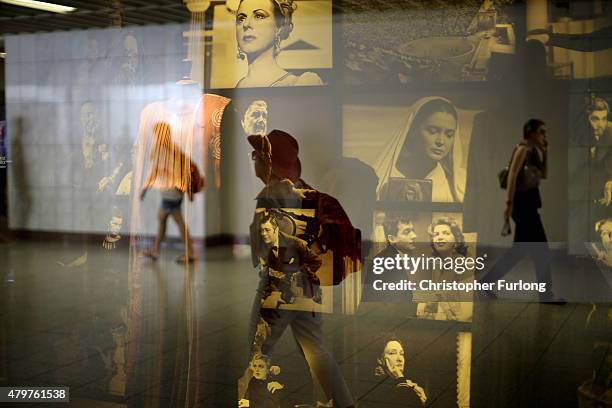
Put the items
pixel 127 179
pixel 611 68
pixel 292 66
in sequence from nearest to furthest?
pixel 611 68 → pixel 292 66 → pixel 127 179

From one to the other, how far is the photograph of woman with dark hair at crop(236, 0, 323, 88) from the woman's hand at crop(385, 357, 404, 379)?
1.35 meters

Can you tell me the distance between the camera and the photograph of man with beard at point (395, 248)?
11.8ft

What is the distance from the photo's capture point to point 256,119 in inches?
147

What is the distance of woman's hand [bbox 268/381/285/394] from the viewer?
3.80 m

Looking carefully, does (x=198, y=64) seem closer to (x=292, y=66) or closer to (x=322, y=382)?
(x=292, y=66)

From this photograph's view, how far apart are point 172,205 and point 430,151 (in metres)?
1.29

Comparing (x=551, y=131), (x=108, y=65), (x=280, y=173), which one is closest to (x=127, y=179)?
(x=108, y=65)

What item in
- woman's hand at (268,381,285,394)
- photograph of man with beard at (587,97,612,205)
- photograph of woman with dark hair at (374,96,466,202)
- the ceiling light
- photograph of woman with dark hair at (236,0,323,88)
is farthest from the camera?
the ceiling light

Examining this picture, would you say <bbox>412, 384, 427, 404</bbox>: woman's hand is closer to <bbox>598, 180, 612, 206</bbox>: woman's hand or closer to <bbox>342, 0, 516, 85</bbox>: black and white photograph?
<bbox>598, 180, 612, 206</bbox>: woman's hand

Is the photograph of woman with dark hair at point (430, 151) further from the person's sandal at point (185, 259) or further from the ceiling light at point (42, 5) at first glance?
the ceiling light at point (42, 5)

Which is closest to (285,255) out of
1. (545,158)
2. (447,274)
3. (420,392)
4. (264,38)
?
(447,274)

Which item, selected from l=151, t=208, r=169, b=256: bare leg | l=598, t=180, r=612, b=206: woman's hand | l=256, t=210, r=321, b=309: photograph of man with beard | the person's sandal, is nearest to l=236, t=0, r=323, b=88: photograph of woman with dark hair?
l=256, t=210, r=321, b=309: photograph of man with beard

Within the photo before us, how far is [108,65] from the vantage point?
4012 mm

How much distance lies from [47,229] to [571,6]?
9.31 ft
